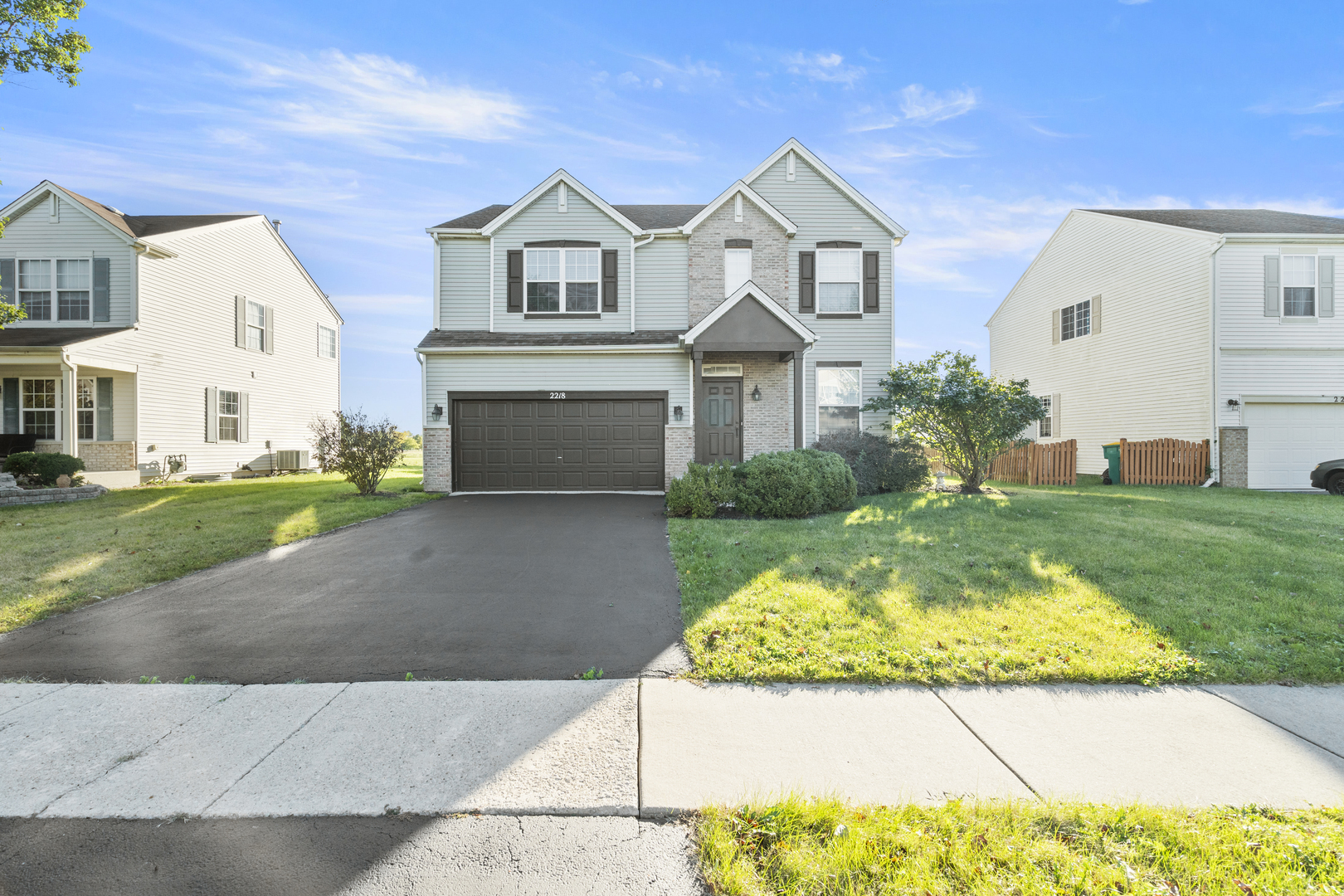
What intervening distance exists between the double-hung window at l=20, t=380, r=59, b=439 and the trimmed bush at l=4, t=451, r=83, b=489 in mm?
3486

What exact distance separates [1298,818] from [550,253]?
1616cm

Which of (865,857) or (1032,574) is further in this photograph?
(1032,574)

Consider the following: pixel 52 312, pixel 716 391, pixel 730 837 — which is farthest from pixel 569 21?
pixel 52 312

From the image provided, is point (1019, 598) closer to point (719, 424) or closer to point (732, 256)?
point (719, 424)

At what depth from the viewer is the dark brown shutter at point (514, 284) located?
51.8 ft

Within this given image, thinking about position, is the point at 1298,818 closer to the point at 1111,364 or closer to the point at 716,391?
the point at 716,391

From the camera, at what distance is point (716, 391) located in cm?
1600

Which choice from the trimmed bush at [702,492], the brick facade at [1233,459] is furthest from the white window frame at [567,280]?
the brick facade at [1233,459]

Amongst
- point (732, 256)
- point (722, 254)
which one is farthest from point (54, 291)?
point (732, 256)

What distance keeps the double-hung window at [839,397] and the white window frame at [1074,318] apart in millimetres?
10906

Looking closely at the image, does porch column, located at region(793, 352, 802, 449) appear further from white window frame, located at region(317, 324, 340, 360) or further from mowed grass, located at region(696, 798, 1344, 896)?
white window frame, located at region(317, 324, 340, 360)

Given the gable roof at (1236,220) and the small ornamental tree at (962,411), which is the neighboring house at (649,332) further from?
the gable roof at (1236,220)

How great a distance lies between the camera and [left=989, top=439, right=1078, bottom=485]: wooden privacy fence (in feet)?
60.3

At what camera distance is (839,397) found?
16.6 meters
